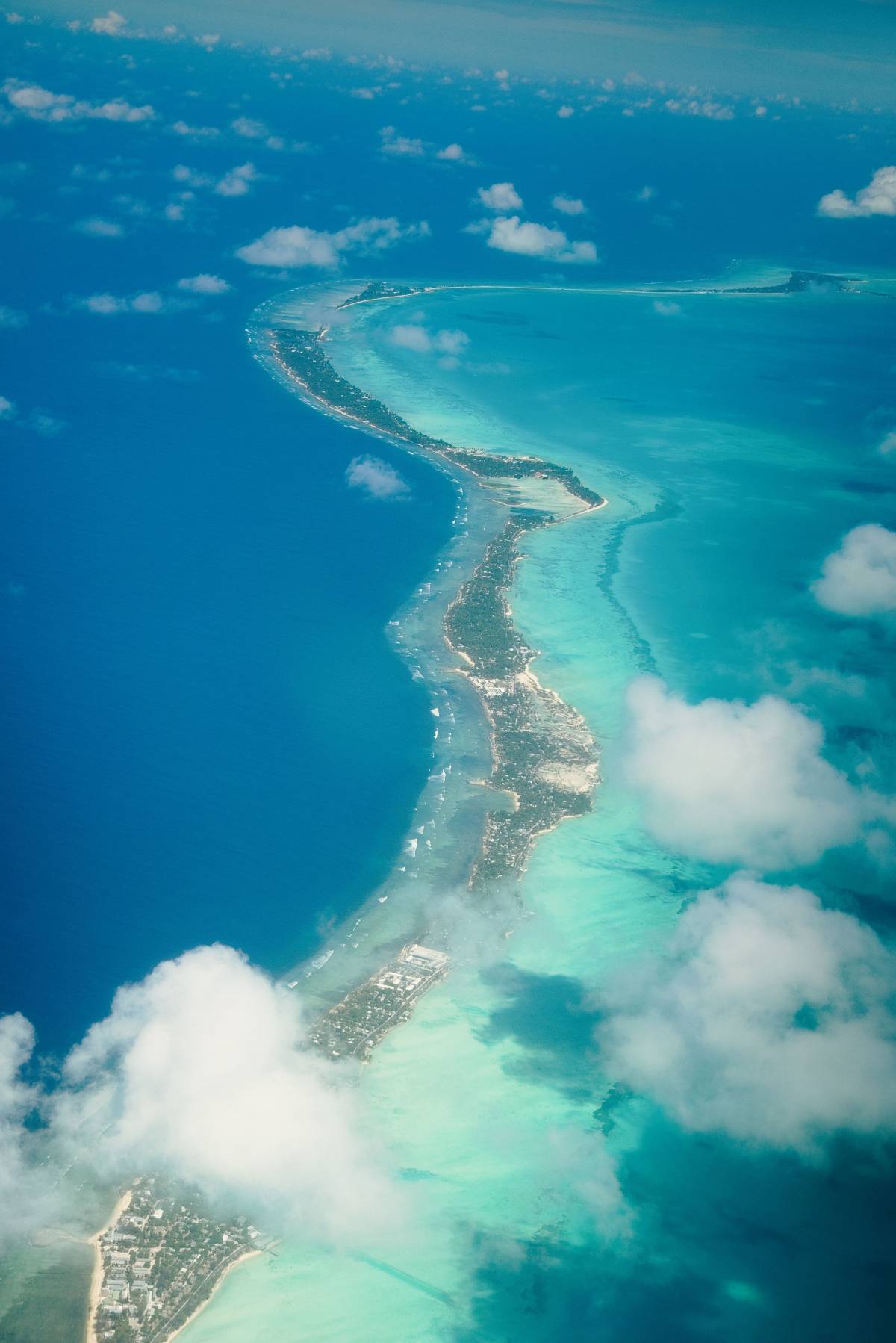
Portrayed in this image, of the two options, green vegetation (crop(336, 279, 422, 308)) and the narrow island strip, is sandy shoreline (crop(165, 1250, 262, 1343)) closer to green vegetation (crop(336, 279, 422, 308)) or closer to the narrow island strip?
the narrow island strip

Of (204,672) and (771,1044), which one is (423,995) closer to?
(771,1044)

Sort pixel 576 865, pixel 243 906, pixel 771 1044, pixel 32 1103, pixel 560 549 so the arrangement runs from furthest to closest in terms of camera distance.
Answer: pixel 560 549 → pixel 576 865 → pixel 243 906 → pixel 771 1044 → pixel 32 1103

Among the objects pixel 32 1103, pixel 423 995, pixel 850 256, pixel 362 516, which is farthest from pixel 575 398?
pixel 850 256

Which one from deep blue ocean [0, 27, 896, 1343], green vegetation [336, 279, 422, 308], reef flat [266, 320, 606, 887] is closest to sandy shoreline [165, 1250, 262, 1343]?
deep blue ocean [0, 27, 896, 1343]

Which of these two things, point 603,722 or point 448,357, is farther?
point 448,357

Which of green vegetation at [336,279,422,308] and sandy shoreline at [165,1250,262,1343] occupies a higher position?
green vegetation at [336,279,422,308]

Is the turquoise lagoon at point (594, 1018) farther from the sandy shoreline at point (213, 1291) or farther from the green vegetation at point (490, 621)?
Answer: the green vegetation at point (490, 621)

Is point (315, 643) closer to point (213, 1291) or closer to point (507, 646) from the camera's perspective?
point (507, 646)
